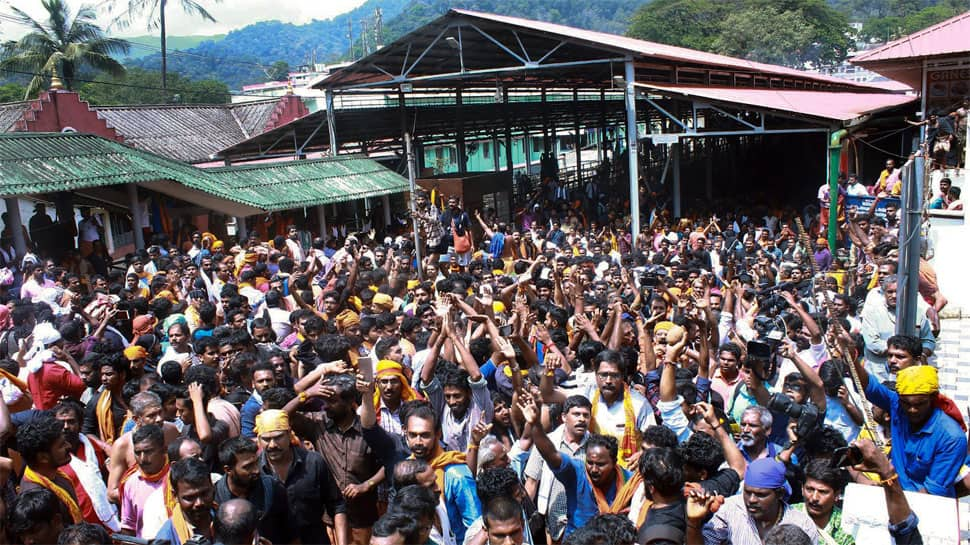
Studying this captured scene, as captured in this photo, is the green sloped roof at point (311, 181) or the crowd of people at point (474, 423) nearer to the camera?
the crowd of people at point (474, 423)

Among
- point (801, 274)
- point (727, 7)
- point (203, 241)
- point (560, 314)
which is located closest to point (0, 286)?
point (203, 241)

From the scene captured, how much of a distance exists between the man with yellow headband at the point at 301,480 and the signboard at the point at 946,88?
14.6 m

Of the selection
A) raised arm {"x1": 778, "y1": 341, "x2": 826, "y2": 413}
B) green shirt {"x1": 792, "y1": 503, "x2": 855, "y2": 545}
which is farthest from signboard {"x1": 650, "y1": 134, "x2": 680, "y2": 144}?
green shirt {"x1": 792, "y1": 503, "x2": 855, "y2": 545}

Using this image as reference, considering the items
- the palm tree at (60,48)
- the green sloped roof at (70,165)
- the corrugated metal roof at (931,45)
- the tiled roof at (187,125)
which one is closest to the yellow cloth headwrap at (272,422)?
the green sloped roof at (70,165)

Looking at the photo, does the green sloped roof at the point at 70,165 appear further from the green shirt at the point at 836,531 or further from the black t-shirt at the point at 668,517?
the green shirt at the point at 836,531

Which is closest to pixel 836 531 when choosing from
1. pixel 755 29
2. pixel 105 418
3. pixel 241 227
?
pixel 105 418

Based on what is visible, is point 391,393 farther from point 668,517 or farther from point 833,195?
point 833,195

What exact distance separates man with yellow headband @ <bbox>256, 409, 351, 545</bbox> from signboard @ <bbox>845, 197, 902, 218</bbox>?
1028 centimetres

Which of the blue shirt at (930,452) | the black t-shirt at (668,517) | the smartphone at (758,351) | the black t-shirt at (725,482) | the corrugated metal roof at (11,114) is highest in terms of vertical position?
the corrugated metal roof at (11,114)

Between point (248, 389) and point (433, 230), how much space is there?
7.95 meters

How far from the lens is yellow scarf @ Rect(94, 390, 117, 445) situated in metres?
4.91

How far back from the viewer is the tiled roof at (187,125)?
940 inches

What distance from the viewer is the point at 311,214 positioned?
1633 centimetres

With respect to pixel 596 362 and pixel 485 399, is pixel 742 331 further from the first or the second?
pixel 485 399
